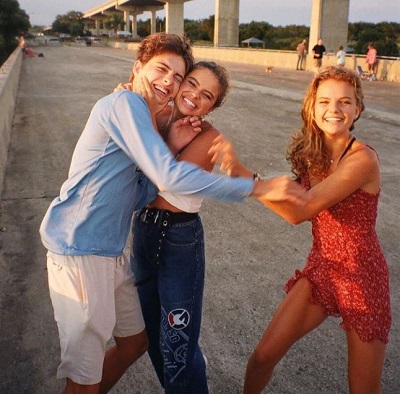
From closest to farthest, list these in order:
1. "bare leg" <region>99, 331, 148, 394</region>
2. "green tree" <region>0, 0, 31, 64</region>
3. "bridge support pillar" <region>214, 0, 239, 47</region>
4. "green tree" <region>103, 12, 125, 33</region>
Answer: "bare leg" <region>99, 331, 148, 394</region> < "green tree" <region>0, 0, 31, 64</region> < "bridge support pillar" <region>214, 0, 239, 47</region> < "green tree" <region>103, 12, 125, 33</region>

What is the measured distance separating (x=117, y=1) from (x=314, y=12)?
80744 mm

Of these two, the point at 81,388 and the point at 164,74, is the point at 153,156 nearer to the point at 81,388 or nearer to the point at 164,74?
the point at 164,74

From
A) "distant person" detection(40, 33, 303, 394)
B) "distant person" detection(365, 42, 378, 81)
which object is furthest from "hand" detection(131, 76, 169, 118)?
"distant person" detection(365, 42, 378, 81)

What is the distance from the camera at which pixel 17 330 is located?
12.4 feet

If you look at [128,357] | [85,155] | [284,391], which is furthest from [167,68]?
[284,391]

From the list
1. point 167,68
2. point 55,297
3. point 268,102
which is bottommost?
point 268,102

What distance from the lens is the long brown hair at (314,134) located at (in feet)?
→ 8.48

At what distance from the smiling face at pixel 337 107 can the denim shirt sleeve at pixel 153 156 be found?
746 mm

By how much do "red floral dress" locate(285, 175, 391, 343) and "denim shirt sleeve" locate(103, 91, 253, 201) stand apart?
0.68 metres

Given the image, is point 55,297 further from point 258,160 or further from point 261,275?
point 258,160

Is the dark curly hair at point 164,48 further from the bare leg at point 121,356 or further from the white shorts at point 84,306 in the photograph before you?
the bare leg at point 121,356

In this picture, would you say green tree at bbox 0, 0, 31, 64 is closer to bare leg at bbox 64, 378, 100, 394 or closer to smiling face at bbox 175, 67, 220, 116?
smiling face at bbox 175, 67, 220, 116

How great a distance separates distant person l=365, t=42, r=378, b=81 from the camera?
73.8 ft

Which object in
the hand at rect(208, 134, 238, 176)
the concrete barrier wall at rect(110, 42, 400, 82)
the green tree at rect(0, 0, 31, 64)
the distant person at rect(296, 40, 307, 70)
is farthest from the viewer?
the green tree at rect(0, 0, 31, 64)
